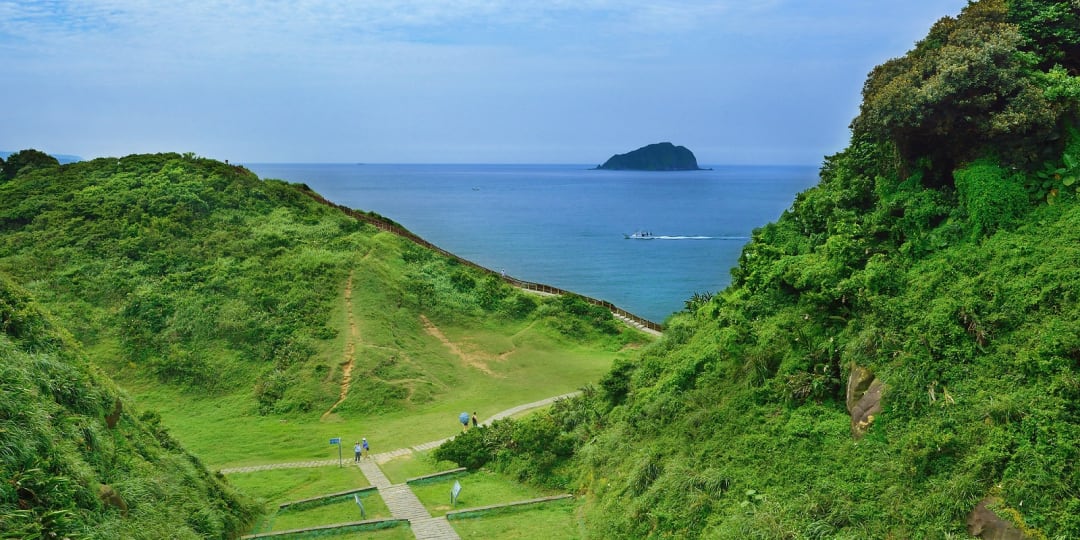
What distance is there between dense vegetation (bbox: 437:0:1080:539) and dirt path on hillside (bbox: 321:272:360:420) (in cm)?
1344

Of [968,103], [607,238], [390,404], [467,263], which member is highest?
[968,103]

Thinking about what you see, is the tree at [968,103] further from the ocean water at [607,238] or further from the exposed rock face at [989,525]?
the ocean water at [607,238]

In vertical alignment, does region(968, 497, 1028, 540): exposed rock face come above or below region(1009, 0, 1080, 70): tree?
below

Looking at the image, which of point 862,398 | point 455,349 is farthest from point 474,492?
point 455,349

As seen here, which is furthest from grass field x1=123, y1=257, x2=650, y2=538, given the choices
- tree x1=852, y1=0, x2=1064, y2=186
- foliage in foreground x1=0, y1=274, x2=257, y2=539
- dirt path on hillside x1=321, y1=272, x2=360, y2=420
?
tree x1=852, y1=0, x2=1064, y2=186

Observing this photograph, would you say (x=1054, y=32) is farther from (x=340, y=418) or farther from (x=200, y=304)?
(x=200, y=304)

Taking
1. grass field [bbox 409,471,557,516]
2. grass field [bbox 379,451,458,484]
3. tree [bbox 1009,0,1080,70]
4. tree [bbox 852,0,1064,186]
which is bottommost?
grass field [bbox 379,451,458,484]

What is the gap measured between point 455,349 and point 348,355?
6.18 meters

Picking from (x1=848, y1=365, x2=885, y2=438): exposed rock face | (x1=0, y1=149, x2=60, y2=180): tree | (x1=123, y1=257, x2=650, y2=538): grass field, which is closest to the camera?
(x1=848, y1=365, x2=885, y2=438): exposed rock face

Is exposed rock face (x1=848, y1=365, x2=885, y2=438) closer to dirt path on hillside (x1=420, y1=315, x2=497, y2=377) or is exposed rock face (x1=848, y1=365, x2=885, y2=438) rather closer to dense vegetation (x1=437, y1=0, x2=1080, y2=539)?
dense vegetation (x1=437, y1=0, x2=1080, y2=539)

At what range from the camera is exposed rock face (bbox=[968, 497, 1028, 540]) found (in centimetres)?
1166

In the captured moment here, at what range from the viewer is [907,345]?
51.5ft

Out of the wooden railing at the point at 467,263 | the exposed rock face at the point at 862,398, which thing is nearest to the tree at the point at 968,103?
the exposed rock face at the point at 862,398

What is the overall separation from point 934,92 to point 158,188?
48.7 meters
